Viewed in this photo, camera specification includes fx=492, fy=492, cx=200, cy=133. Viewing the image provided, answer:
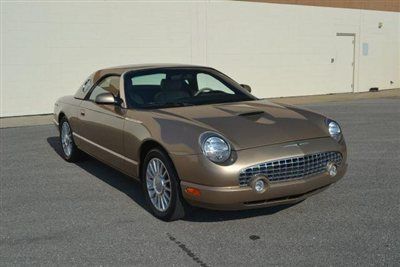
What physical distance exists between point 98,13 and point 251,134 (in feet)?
35.6

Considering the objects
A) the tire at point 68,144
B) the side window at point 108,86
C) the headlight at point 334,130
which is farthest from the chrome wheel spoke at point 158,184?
the tire at point 68,144

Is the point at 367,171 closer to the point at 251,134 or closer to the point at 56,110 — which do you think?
the point at 251,134

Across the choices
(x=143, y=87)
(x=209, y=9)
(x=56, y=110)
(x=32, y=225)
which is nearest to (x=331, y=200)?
(x=143, y=87)

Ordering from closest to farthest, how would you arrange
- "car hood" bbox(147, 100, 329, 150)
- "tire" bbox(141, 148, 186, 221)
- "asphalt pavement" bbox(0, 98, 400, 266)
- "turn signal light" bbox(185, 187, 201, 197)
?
"asphalt pavement" bbox(0, 98, 400, 266) → "turn signal light" bbox(185, 187, 201, 197) → "car hood" bbox(147, 100, 329, 150) → "tire" bbox(141, 148, 186, 221)

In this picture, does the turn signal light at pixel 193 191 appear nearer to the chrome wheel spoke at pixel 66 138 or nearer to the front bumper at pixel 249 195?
the front bumper at pixel 249 195

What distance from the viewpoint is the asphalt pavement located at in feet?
12.8

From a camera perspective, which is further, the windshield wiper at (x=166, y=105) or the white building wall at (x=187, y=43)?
the white building wall at (x=187, y=43)

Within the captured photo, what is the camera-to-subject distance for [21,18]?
43.0ft

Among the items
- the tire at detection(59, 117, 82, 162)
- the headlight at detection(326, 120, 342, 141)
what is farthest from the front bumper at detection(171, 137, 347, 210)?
the tire at detection(59, 117, 82, 162)

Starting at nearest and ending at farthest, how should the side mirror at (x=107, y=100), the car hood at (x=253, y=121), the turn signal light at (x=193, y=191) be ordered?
the turn signal light at (x=193, y=191) < the car hood at (x=253, y=121) < the side mirror at (x=107, y=100)

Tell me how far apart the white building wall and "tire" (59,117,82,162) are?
6.43m

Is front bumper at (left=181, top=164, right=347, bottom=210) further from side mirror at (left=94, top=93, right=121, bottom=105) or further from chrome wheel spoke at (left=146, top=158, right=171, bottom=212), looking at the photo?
side mirror at (left=94, top=93, right=121, bottom=105)

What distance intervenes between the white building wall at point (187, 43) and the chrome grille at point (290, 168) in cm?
1064

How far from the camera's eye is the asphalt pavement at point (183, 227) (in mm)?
3916
